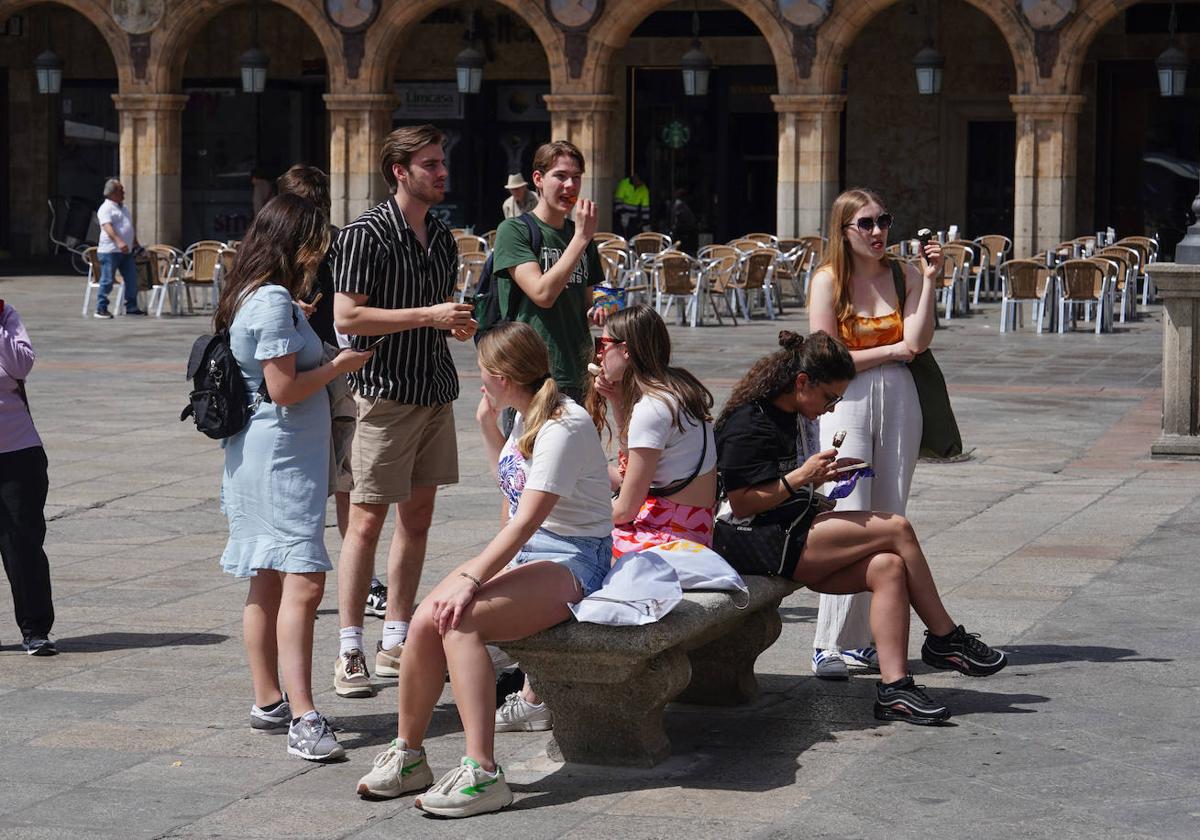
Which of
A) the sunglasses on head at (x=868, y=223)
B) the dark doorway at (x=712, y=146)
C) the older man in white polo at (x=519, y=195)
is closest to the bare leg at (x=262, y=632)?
the sunglasses on head at (x=868, y=223)

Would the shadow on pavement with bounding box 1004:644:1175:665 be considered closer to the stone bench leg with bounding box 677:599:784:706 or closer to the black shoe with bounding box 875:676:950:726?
the black shoe with bounding box 875:676:950:726

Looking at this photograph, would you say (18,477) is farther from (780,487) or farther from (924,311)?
(924,311)

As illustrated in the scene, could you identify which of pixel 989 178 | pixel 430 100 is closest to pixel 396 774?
pixel 989 178

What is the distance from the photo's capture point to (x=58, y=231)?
116 feet

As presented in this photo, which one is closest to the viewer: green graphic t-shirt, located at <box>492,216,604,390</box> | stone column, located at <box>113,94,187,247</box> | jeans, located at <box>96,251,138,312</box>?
green graphic t-shirt, located at <box>492,216,604,390</box>

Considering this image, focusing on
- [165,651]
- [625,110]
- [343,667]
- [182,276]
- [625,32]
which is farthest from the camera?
[625,110]

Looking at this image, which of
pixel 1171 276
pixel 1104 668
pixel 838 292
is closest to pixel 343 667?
pixel 838 292

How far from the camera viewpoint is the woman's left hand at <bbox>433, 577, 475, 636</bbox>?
5195 millimetres

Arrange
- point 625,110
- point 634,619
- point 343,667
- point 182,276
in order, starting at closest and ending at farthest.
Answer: point 634,619 → point 343,667 → point 182,276 → point 625,110

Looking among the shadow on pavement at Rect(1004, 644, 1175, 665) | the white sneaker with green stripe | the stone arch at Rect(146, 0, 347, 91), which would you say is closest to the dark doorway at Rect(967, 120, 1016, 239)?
the stone arch at Rect(146, 0, 347, 91)

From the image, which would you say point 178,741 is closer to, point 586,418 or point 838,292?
point 586,418

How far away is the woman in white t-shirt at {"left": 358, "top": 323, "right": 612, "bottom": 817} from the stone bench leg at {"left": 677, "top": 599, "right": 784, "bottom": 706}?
73 cm

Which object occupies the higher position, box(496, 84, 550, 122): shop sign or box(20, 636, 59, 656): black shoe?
box(496, 84, 550, 122): shop sign

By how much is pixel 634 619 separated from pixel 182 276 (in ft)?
62.5
